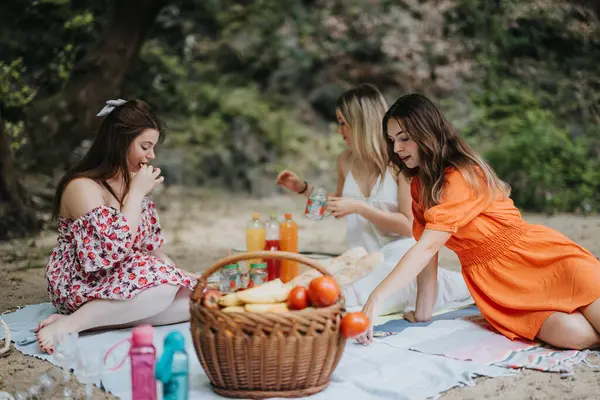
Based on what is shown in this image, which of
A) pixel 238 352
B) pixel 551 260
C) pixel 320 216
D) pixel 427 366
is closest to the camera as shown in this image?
pixel 238 352

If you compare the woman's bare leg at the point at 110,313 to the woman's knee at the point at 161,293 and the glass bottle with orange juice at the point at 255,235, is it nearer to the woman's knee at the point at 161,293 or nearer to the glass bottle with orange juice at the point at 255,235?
the woman's knee at the point at 161,293

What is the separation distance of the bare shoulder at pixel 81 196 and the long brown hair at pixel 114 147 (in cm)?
4

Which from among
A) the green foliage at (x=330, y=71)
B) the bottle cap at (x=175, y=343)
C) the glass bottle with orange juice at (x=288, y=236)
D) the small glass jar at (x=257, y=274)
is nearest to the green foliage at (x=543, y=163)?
the green foliage at (x=330, y=71)

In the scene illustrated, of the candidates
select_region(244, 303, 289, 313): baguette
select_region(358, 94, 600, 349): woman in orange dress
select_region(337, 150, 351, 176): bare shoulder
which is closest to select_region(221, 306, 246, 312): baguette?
select_region(244, 303, 289, 313): baguette

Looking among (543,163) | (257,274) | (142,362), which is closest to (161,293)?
(257,274)

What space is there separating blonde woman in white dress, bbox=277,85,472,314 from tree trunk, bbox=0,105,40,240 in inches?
131

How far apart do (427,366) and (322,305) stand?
0.72 m

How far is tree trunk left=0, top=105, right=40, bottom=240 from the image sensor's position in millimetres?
6457

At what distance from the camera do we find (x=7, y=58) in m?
8.52

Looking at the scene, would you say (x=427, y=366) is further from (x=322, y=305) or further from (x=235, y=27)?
(x=235, y=27)

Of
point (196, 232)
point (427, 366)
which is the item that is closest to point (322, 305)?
point (427, 366)

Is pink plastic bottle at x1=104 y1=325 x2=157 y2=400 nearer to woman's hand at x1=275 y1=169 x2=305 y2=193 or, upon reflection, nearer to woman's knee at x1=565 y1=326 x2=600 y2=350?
woman's knee at x1=565 y1=326 x2=600 y2=350

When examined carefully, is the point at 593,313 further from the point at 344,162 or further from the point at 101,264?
the point at 101,264

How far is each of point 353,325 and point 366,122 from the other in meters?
1.91
